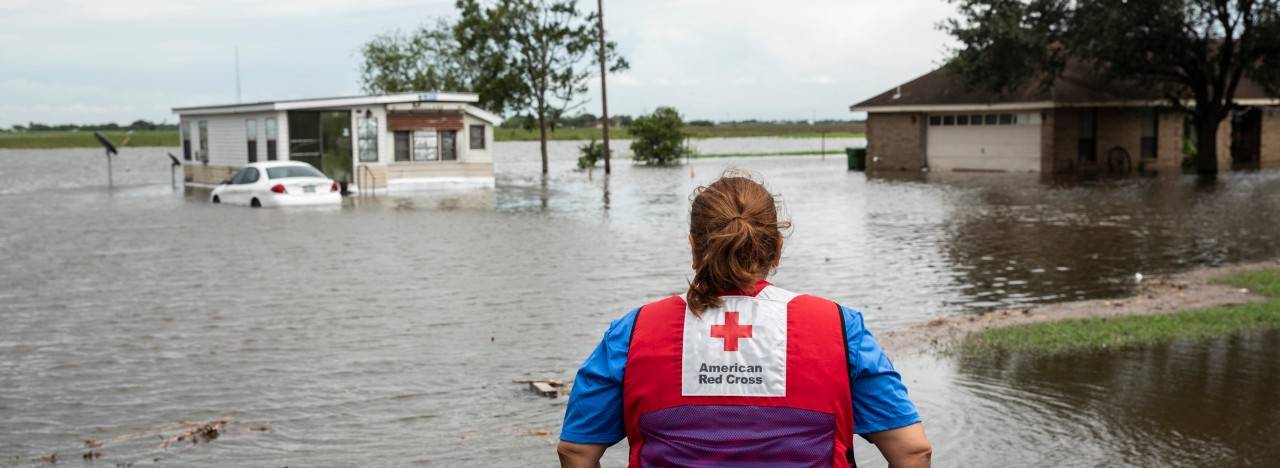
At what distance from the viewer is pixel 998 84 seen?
43.2m

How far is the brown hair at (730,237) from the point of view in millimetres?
2932

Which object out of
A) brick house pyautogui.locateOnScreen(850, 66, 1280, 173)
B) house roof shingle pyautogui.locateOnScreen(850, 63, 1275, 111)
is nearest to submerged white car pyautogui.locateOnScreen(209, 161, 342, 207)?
house roof shingle pyautogui.locateOnScreen(850, 63, 1275, 111)

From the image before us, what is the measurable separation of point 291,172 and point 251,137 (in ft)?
34.6

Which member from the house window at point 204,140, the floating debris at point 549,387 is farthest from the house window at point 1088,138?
the floating debris at point 549,387

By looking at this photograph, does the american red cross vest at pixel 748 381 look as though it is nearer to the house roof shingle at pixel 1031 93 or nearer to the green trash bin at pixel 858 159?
the house roof shingle at pixel 1031 93

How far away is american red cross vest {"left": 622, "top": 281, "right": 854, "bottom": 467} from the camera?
9.68ft

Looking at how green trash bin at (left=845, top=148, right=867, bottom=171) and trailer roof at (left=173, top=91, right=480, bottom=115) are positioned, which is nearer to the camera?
trailer roof at (left=173, top=91, right=480, bottom=115)

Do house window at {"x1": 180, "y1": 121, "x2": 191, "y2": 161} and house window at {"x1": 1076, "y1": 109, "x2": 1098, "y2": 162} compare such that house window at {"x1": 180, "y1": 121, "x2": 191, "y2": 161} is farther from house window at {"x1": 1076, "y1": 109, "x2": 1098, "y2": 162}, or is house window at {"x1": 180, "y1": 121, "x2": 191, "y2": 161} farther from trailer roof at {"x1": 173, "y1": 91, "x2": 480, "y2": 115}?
house window at {"x1": 1076, "y1": 109, "x2": 1098, "y2": 162}

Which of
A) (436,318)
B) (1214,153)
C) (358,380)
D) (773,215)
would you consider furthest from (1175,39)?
(773,215)

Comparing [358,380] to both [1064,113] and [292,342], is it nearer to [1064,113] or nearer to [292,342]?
[292,342]

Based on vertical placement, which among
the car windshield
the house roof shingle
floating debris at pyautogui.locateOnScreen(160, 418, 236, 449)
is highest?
the house roof shingle

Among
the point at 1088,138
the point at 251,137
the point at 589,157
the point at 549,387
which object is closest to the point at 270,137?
the point at 251,137

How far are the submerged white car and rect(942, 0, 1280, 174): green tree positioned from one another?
73.5 feet

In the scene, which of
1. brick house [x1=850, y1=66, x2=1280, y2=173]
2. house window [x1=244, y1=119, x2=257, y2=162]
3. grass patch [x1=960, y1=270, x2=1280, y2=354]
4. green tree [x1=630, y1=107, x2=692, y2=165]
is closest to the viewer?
grass patch [x1=960, y1=270, x2=1280, y2=354]
